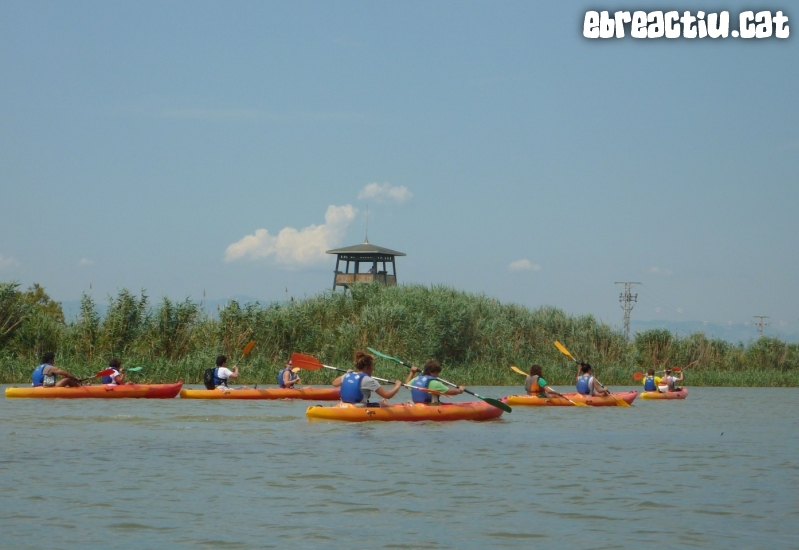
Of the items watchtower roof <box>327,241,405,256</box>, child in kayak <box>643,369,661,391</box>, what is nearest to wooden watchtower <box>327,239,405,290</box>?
watchtower roof <box>327,241,405,256</box>

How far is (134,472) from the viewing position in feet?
33.7

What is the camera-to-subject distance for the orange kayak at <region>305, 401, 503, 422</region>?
1453cm

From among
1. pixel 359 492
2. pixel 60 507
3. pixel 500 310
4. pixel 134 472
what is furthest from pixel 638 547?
pixel 500 310

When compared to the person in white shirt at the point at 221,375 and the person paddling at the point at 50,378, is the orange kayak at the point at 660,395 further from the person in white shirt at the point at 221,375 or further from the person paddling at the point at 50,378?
the person paddling at the point at 50,378

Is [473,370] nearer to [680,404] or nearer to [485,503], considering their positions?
[680,404]

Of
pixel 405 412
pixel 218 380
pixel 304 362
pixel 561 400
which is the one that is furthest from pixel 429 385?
pixel 218 380

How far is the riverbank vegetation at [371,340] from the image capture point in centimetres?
2439

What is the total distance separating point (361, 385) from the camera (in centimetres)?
1457

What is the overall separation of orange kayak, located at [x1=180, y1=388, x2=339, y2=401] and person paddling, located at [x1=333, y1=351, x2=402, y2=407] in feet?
16.0

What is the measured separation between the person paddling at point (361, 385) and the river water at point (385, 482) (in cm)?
39

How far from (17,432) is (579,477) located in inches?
295

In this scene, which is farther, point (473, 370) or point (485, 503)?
point (473, 370)

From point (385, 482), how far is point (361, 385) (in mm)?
4686

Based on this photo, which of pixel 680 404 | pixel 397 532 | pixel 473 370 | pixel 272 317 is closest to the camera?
pixel 397 532
